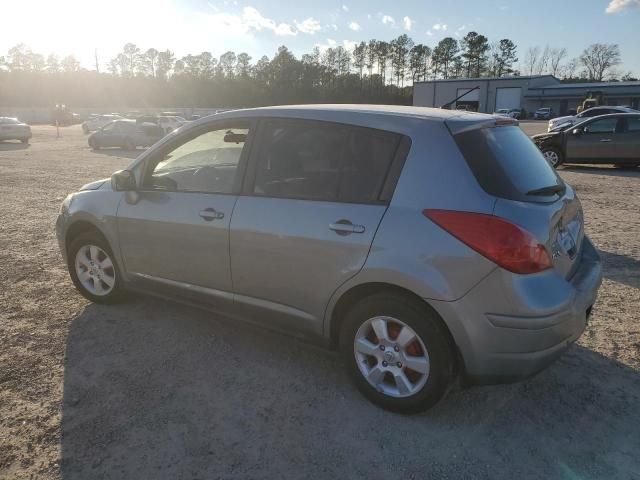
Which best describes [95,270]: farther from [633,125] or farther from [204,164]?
[633,125]

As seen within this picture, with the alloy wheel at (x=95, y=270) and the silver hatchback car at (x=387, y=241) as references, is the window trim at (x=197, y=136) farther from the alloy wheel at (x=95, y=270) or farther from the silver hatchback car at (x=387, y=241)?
the alloy wheel at (x=95, y=270)

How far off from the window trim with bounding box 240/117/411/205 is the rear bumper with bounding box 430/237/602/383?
70 cm

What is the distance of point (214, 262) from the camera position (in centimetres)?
359

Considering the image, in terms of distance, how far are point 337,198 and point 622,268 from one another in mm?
4124

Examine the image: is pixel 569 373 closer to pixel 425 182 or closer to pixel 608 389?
pixel 608 389

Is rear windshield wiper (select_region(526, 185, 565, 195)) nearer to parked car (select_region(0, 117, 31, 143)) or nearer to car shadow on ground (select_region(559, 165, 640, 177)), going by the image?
car shadow on ground (select_region(559, 165, 640, 177))

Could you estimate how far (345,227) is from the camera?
2.93 meters

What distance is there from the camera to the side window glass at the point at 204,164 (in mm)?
3645

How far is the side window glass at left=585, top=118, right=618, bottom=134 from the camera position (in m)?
14.6

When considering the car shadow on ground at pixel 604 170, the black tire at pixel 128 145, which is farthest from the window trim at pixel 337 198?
the black tire at pixel 128 145

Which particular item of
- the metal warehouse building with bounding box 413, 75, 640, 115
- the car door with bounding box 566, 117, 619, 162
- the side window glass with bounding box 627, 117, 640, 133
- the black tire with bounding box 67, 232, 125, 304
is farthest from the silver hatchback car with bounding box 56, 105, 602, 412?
the metal warehouse building with bounding box 413, 75, 640, 115

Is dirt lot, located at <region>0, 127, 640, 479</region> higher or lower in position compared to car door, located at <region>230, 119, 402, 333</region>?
lower

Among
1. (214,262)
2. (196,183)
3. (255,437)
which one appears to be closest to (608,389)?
(255,437)

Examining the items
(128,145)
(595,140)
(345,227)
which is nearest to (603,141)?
(595,140)
